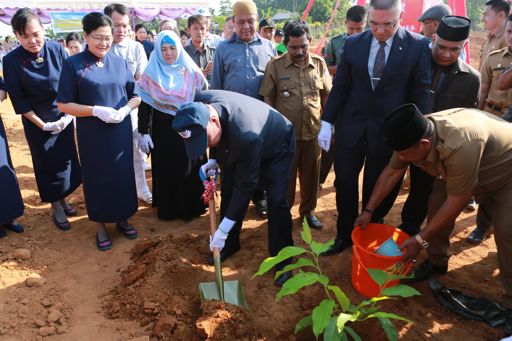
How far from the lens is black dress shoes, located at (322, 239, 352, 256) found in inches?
122

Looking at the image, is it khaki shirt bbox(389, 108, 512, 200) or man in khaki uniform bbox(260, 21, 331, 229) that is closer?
khaki shirt bbox(389, 108, 512, 200)

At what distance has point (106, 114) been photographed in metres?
2.80

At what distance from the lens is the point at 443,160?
2.02m

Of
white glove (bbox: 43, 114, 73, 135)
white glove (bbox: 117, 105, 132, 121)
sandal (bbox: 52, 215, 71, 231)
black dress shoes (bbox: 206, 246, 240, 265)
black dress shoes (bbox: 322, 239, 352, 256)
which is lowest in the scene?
sandal (bbox: 52, 215, 71, 231)

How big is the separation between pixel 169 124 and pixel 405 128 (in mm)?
2053

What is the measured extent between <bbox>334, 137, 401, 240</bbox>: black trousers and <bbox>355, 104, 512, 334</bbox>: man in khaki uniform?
35 cm

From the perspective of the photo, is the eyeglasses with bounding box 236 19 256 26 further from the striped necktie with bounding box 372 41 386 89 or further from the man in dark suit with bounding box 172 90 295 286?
the striped necktie with bounding box 372 41 386 89

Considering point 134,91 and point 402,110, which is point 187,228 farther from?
point 402,110

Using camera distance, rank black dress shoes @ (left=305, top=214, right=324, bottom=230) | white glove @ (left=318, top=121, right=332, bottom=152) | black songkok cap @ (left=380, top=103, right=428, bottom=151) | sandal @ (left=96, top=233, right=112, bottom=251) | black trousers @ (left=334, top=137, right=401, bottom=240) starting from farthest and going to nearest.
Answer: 1. black dress shoes @ (left=305, top=214, right=324, bottom=230)
2. sandal @ (left=96, top=233, right=112, bottom=251)
3. white glove @ (left=318, top=121, right=332, bottom=152)
4. black trousers @ (left=334, top=137, right=401, bottom=240)
5. black songkok cap @ (left=380, top=103, right=428, bottom=151)

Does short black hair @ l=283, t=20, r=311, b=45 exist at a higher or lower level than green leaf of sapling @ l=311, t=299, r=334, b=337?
higher

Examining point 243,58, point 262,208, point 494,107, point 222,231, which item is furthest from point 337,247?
point 494,107

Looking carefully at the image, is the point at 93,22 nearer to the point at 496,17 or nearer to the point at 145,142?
the point at 145,142

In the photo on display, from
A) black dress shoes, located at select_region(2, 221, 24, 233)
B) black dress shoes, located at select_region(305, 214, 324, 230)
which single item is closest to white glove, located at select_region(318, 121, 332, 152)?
black dress shoes, located at select_region(305, 214, 324, 230)

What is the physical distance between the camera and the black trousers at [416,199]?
3.02 m
